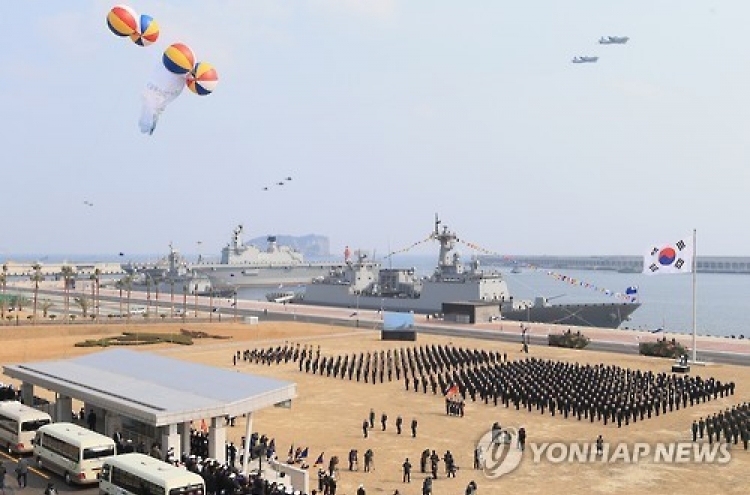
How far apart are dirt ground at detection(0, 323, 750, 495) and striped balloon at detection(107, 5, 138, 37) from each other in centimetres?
2123

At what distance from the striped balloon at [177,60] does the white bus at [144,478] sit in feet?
80.8

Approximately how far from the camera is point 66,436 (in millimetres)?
21547

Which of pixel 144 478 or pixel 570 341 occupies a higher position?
pixel 144 478

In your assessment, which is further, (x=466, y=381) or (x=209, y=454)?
(x=466, y=381)

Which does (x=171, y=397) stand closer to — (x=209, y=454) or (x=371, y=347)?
(x=209, y=454)

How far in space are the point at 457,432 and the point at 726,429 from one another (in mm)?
11499

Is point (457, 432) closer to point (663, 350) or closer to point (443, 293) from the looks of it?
point (663, 350)

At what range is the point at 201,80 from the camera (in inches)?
1630

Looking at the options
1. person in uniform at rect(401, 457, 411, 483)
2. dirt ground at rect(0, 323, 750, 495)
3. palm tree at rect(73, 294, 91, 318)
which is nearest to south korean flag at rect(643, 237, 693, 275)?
dirt ground at rect(0, 323, 750, 495)

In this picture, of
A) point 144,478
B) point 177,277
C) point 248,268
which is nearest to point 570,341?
point 144,478

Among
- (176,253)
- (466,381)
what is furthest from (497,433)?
(176,253)

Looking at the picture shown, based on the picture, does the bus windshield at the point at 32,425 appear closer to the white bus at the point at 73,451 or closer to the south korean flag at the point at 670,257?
the white bus at the point at 73,451

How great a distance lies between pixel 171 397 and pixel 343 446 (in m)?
9.55

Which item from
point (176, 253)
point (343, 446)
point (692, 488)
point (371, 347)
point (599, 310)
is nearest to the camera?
point (692, 488)
